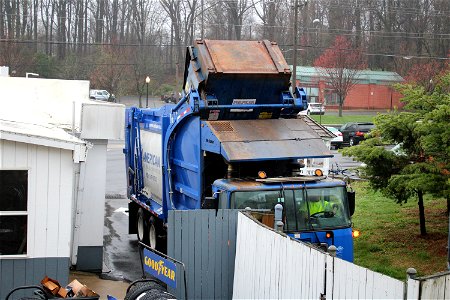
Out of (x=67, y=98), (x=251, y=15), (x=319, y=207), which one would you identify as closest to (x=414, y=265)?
(x=319, y=207)

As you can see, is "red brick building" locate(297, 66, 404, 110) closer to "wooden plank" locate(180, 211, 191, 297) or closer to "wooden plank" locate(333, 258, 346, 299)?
"wooden plank" locate(180, 211, 191, 297)

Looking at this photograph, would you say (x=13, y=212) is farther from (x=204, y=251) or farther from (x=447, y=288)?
(x=447, y=288)

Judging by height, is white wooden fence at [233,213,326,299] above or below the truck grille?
below

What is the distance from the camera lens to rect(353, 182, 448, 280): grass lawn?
13.6 m

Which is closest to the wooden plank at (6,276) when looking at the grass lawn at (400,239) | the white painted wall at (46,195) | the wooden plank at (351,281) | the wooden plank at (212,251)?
the white painted wall at (46,195)

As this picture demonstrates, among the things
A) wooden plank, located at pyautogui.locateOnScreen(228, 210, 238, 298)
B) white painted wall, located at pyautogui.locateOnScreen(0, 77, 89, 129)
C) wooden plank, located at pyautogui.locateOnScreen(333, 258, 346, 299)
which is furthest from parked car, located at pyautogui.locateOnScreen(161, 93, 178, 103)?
wooden plank, located at pyautogui.locateOnScreen(333, 258, 346, 299)

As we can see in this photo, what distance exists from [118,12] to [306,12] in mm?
18669

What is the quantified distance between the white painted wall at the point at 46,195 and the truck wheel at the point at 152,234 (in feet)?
17.0

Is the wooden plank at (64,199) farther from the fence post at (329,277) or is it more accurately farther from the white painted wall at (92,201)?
the fence post at (329,277)

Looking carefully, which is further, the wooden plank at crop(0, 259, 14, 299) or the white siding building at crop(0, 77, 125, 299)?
the wooden plank at crop(0, 259, 14, 299)

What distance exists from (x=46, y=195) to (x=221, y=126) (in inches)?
144

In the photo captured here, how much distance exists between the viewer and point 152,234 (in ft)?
51.5

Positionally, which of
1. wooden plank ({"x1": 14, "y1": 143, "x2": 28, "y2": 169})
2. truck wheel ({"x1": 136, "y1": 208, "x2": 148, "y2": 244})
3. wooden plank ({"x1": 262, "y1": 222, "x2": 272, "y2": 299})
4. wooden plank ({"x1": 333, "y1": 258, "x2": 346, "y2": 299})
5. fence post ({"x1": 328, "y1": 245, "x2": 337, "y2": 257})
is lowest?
truck wheel ({"x1": 136, "y1": 208, "x2": 148, "y2": 244})

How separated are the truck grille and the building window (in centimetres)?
371
